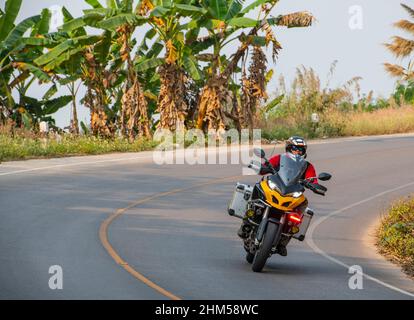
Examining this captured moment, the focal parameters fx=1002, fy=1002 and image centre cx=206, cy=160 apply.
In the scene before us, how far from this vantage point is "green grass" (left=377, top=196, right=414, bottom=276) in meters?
16.0

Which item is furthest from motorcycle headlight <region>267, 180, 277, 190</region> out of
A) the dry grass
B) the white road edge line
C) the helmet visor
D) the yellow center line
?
the dry grass

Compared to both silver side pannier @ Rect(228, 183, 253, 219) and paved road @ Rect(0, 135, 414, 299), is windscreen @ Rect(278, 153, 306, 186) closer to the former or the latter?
silver side pannier @ Rect(228, 183, 253, 219)

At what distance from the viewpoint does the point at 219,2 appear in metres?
33.2

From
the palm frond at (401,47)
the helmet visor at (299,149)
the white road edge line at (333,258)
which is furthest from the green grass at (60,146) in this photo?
the palm frond at (401,47)

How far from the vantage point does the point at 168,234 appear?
17156mm

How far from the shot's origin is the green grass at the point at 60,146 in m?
30.2

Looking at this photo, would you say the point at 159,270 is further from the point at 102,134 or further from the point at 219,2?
the point at 102,134

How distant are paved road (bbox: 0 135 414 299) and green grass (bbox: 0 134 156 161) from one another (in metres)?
1.43

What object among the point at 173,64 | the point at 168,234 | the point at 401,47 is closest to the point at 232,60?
the point at 173,64

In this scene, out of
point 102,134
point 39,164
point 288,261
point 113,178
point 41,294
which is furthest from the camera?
point 102,134

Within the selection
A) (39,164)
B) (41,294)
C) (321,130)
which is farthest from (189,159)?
(41,294)

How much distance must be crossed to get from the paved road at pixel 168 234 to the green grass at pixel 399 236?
0.29 meters

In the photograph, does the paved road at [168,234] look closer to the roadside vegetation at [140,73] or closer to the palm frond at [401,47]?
the roadside vegetation at [140,73]

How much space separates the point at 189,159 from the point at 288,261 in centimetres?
1527
